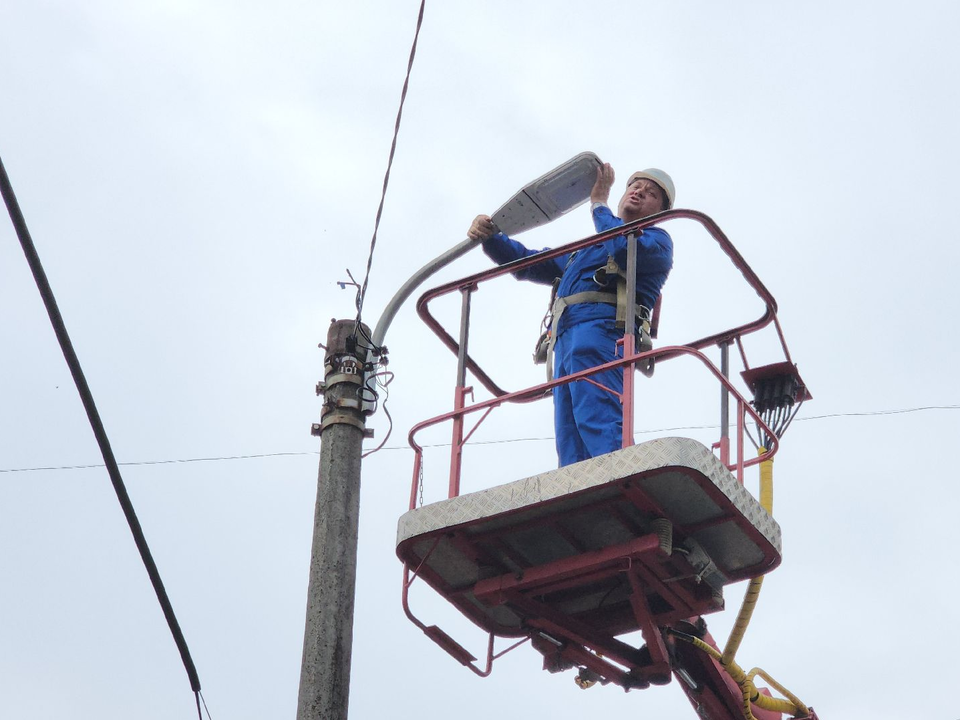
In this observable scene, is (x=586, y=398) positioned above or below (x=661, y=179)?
below

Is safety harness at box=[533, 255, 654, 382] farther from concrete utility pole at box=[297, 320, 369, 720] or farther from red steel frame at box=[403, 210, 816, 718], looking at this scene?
concrete utility pole at box=[297, 320, 369, 720]

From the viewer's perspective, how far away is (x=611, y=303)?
7.80 metres

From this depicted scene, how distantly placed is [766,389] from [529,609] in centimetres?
201

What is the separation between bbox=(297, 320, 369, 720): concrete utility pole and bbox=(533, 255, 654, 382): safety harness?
1255mm

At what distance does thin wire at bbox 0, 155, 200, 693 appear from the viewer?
575 centimetres

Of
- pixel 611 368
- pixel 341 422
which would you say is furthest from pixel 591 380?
pixel 341 422

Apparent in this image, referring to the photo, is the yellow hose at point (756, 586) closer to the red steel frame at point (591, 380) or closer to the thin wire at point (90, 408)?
the red steel frame at point (591, 380)

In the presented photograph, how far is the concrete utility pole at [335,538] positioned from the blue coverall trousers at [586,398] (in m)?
1.16

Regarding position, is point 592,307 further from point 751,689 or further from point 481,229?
point 751,689

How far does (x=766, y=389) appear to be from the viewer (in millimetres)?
8297

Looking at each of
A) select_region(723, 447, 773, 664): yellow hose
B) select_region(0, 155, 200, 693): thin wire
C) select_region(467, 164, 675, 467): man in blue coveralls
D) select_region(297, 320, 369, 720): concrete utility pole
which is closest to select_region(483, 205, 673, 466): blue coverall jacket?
select_region(467, 164, 675, 467): man in blue coveralls

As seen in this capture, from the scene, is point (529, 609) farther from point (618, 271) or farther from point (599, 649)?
point (618, 271)

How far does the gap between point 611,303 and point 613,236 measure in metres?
0.51

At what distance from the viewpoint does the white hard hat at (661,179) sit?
8.57 metres
